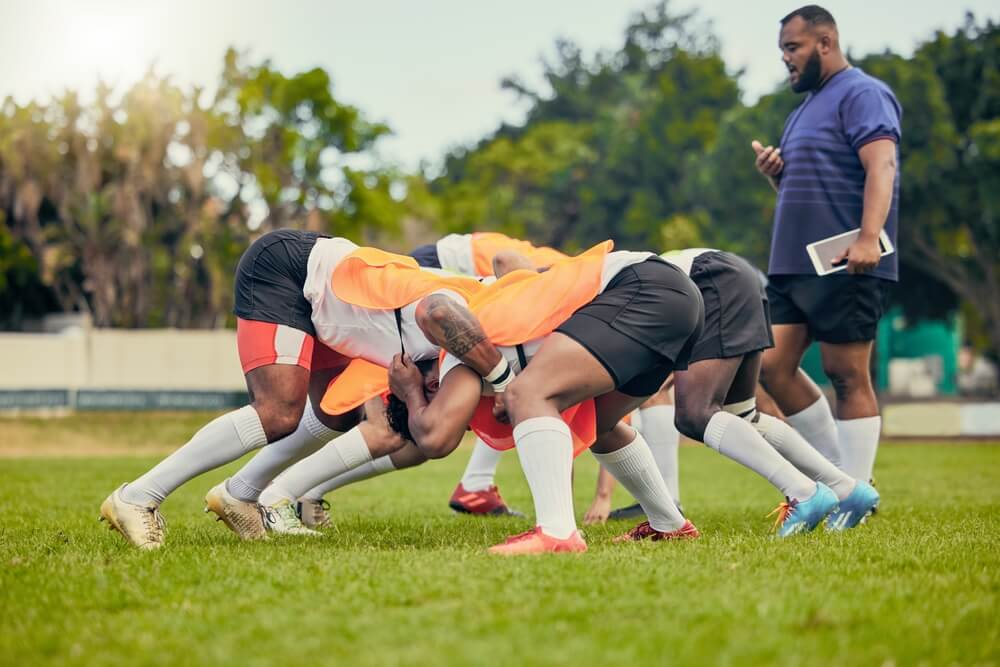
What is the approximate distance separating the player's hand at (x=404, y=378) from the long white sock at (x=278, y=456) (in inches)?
35.2

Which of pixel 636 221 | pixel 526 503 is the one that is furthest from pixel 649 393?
pixel 636 221

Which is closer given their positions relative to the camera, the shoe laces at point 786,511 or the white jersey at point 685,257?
the shoe laces at point 786,511

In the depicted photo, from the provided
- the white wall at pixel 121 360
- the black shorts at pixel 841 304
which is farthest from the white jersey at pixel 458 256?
the white wall at pixel 121 360

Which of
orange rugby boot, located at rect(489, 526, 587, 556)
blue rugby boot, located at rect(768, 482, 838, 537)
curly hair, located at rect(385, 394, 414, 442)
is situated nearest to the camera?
orange rugby boot, located at rect(489, 526, 587, 556)

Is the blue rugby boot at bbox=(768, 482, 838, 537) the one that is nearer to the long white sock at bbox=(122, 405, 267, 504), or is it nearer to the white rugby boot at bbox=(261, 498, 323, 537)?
the white rugby boot at bbox=(261, 498, 323, 537)

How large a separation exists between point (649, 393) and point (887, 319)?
42.3 m

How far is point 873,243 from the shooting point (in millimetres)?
6645

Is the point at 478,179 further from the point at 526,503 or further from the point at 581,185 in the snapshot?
the point at 526,503

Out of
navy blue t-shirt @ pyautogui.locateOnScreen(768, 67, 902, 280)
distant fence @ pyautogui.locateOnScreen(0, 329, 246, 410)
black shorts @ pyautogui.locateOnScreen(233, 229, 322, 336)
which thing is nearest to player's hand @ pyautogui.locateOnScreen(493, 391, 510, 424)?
black shorts @ pyautogui.locateOnScreen(233, 229, 322, 336)

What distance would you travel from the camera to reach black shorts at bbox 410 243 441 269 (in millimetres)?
8195

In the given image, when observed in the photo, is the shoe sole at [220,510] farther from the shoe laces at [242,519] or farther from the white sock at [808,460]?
the white sock at [808,460]

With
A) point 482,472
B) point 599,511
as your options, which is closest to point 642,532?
point 599,511

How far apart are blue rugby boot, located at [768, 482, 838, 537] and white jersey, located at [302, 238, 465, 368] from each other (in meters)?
1.95

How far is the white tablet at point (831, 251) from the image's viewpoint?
6754 mm
